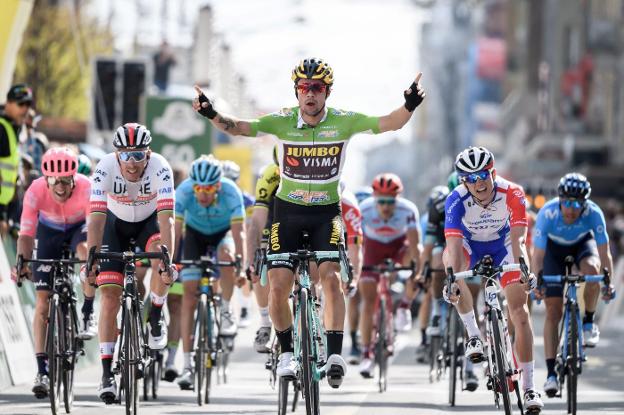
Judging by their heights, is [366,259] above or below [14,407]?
above

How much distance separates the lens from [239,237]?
1661cm

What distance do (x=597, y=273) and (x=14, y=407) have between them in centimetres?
550

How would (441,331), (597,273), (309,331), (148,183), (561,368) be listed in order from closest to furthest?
(309,331), (148,183), (561,368), (597,273), (441,331)

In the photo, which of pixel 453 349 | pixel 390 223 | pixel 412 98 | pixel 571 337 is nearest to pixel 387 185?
pixel 390 223

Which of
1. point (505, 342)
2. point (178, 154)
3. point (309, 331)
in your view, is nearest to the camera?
point (309, 331)

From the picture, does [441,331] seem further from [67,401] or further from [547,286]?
[67,401]

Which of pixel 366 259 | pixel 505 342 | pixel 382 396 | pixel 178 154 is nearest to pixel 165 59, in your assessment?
pixel 178 154

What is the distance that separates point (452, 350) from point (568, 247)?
4.71ft

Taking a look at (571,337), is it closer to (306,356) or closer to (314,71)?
(306,356)

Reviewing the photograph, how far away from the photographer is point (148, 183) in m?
13.9

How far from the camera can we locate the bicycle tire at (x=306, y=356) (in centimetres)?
1177

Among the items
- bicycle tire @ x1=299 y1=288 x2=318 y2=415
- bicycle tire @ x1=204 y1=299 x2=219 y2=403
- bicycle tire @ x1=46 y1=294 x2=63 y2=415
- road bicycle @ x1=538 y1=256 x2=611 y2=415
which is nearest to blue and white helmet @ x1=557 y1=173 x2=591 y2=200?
road bicycle @ x1=538 y1=256 x2=611 y2=415

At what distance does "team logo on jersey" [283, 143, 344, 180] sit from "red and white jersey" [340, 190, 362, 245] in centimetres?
373

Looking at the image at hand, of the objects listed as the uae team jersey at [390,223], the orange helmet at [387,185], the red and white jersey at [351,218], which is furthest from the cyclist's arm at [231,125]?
the uae team jersey at [390,223]
